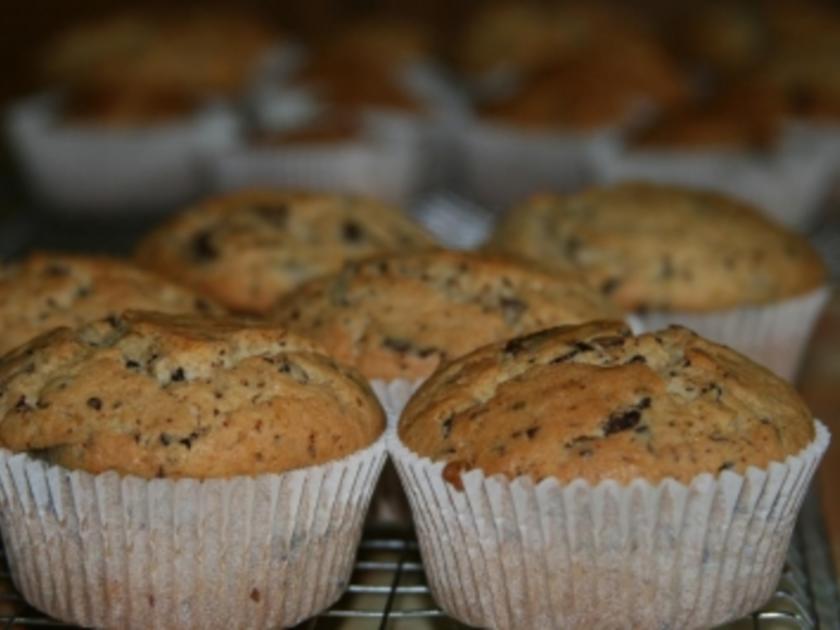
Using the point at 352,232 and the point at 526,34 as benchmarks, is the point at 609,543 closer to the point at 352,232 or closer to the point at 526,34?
the point at 352,232

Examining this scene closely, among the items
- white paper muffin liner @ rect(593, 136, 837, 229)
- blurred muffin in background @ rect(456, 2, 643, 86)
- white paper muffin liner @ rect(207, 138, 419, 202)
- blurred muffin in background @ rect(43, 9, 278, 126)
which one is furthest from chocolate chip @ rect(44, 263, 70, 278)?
blurred muffin in background @ rect(456, 2, 643, 86)

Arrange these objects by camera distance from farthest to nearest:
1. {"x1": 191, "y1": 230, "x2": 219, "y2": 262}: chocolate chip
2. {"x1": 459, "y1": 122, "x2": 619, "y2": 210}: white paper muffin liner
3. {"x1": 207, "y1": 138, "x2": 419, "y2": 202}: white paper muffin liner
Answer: {"x1": 459, "y1": 122, "x2": 619, "y2": 210}: white paper muffin liner
{"x1": 207, "y1": 138, "x2": 419, "y2": 202}: white paper muffin liner
{"x1": 191, "y1": 230, "x2": 219, "y2": 262}: chocolate chip

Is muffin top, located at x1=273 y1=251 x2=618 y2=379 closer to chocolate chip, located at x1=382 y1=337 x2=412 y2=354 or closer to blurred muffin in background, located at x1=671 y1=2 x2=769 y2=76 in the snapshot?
chocolate chip, located at x1=382 y1=337 x2=412 y2=354

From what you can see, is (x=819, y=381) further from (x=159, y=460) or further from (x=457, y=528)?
(x=159, y=460)

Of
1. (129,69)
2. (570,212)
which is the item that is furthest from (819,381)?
(129,69)

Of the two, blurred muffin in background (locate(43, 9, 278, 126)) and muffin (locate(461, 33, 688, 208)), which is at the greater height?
muffin (locate(461, 33, 688, 208))

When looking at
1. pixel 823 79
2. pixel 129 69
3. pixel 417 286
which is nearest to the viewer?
pixel 417 286

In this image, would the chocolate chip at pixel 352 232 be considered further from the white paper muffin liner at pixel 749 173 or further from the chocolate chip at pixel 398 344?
the white paper muffin liner at pixel 749 173

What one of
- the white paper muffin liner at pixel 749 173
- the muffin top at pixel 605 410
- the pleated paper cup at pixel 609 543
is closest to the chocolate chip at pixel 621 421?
the muffin top at pixel 605 410
